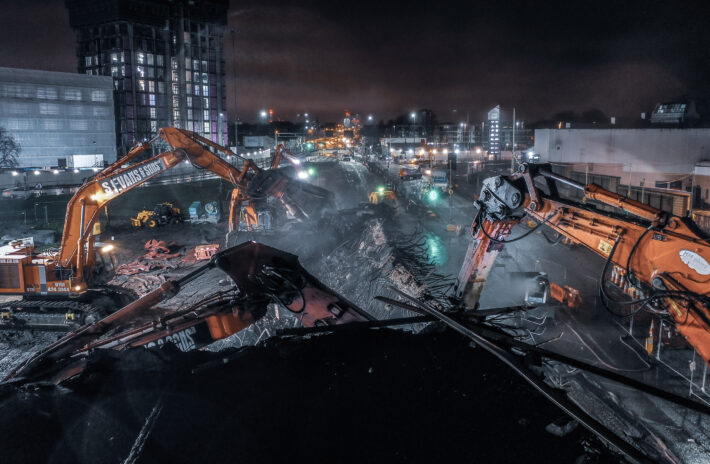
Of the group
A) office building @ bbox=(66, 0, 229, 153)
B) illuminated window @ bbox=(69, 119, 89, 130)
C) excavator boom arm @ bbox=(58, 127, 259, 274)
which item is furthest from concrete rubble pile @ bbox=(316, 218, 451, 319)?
office building @ bbox=(66, 0, 229, 153)

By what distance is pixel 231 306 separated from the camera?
6.00 m

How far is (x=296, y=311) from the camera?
6.19 metres

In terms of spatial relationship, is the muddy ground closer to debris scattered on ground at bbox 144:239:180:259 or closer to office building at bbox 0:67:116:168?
debris scattered on ground at bbox 144:239:180:259

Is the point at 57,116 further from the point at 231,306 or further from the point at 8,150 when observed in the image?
the point at 231,306

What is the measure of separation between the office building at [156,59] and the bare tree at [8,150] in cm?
1597

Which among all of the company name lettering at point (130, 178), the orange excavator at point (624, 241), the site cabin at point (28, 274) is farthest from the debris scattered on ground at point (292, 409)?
the company name lettering at point (130, 178)

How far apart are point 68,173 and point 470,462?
47.7 meters

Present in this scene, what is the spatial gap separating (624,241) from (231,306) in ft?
19.2

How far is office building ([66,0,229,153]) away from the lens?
234 feet

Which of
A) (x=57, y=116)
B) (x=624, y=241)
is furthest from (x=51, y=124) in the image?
(x=624, y=241)

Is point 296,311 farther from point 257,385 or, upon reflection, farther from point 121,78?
point 121,78

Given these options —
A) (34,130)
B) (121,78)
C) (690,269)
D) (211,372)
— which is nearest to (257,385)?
(211,372)

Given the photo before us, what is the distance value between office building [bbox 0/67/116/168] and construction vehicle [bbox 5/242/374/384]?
5702 cm

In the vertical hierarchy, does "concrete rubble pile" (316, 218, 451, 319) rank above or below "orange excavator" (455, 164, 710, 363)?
below
